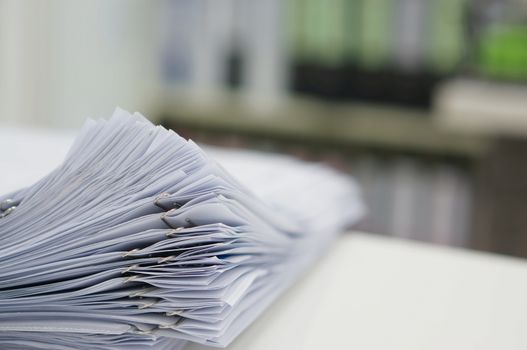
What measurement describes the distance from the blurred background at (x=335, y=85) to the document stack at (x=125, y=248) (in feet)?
5.43

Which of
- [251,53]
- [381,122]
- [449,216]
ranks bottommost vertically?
[449,216]

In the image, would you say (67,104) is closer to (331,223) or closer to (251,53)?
(251,53)

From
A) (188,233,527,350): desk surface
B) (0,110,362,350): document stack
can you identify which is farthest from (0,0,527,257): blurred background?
(0,110,362,350): document stack

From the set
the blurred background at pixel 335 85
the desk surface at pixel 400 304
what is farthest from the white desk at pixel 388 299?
the blurred background at pixel 335 85

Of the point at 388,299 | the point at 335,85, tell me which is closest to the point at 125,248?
the point at 388,299

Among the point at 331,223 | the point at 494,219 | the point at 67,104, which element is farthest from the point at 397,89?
the point at 331,223

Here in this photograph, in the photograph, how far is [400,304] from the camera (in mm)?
461

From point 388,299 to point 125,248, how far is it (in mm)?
188

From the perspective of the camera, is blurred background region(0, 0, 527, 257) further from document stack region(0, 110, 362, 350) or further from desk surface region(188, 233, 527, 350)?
document stack region(0, 110, 362, 350)

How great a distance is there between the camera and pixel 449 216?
2330 millimetres

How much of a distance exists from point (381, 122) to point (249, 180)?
1935mm

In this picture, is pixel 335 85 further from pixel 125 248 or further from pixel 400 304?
pixel 125 248

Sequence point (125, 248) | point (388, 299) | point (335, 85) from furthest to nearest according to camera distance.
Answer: point (335, 85) → point (388, 299) → point (125, 248)

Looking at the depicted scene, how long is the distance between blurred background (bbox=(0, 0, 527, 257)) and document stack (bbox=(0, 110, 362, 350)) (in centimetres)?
165
